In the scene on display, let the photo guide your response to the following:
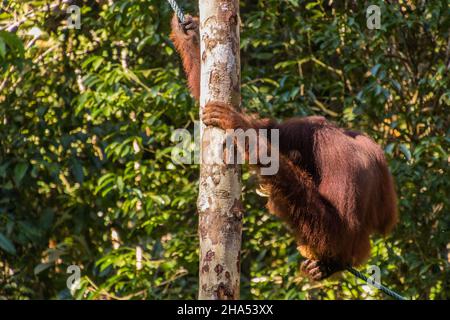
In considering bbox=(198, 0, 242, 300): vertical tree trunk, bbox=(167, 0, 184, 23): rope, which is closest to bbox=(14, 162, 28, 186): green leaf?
bbox=(167, 0, 184, 23): rope

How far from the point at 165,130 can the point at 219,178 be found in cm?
274

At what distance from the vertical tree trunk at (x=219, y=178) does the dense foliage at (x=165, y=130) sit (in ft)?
7.38

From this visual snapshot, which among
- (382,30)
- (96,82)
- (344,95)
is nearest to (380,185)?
(382,30)

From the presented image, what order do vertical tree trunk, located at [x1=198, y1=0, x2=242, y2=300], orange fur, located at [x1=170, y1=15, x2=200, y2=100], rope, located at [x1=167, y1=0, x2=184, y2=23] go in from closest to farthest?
vertical tree trunk, located at [x1=198, y1=0, x2=242, y2=300] → rope, located at [x1=167, y1=0, x2=184, y2=23] → orange fur, located at [x1=170, y1=15, x2=200, y2=100]

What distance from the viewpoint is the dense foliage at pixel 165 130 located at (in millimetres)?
5758

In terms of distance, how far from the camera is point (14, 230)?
20.6 feet

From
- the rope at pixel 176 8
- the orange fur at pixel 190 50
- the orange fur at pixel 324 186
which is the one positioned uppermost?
the rope at pixel 176 8

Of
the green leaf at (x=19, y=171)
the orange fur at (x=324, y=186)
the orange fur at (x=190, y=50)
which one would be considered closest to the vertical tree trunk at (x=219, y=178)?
the orange fur at (x=324, y=186)

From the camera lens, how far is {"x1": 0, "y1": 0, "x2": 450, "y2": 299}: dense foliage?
18.9ft

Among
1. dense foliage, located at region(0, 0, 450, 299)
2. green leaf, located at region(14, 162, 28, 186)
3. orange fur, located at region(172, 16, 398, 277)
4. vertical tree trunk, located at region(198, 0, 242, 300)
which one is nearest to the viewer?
vertical tree trunk, located at region(198, 0, 242, 300)

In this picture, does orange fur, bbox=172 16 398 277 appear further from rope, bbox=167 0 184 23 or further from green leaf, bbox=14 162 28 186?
green leaf, bbox=14 162 28 186

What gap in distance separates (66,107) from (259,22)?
6.15 ft

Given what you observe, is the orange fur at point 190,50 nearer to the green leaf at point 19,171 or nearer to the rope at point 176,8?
the rope at point 176,8

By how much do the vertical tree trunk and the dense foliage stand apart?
2249 millimetres
